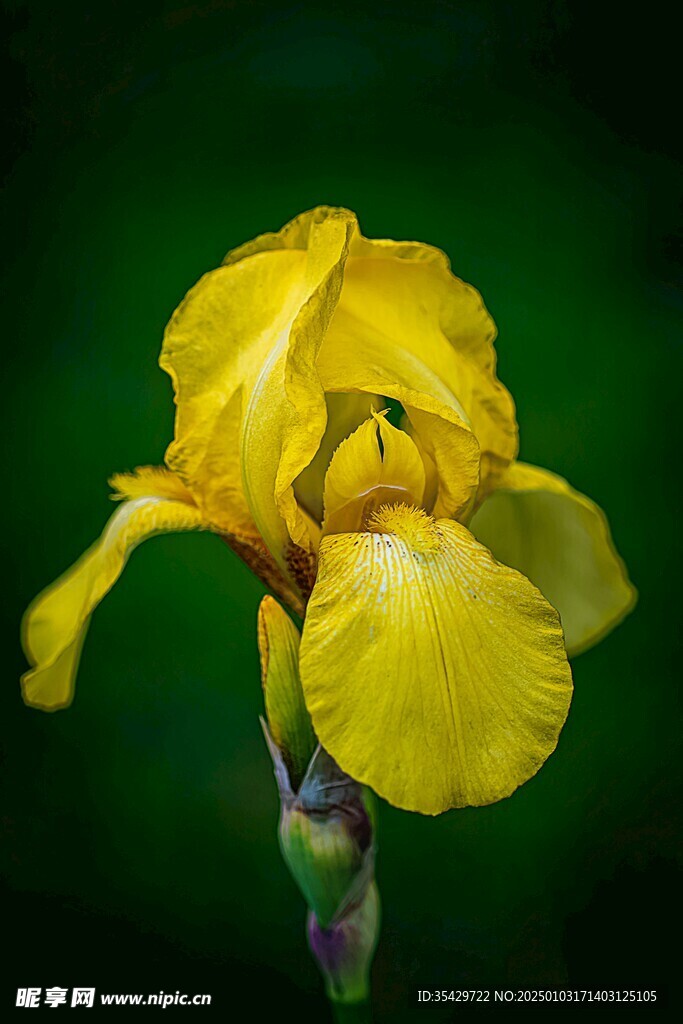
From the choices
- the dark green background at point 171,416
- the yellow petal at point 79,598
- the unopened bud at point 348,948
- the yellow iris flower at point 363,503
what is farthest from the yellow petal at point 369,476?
the dark green background at point 171,416

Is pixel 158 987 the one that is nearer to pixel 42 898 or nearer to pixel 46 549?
pixel 42 898

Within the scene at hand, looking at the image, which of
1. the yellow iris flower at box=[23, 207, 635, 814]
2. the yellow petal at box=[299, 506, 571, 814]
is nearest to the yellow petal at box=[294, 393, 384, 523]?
the yellow iris flower at box=[23, 207, 635, 814]

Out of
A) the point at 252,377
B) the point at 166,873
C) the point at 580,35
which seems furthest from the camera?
the point at 166,873

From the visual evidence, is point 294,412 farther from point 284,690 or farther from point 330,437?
point 284,690

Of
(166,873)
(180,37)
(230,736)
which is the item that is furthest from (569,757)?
(180,37)

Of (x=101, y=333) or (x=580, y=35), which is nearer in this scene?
(x=580, y=35)

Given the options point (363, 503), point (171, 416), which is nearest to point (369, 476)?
point (363, 503)

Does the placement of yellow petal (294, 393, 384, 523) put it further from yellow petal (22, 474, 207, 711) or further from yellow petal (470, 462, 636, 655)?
yellow petal (470, 462, 636, 655)
